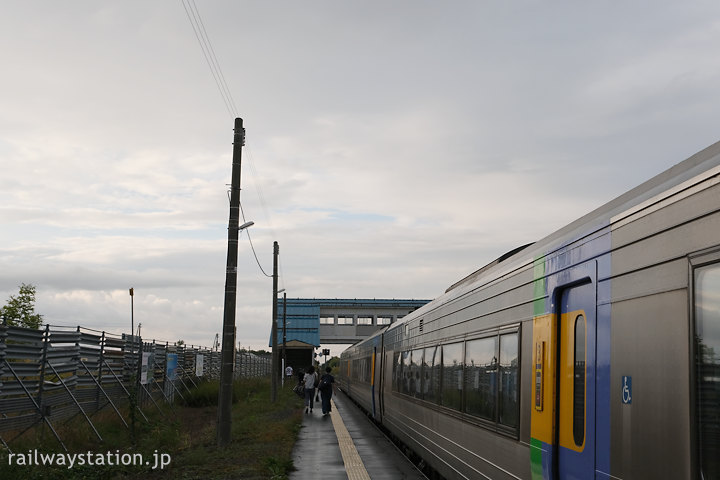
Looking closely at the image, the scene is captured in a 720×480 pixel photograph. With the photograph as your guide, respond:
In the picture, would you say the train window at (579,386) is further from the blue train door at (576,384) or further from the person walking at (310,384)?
the person walking at (310,384)

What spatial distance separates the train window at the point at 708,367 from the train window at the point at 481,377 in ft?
14.3

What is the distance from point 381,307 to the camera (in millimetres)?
77438

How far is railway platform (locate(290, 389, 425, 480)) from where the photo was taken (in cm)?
1305

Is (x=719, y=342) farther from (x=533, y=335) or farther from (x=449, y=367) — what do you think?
(x=449, y=367)

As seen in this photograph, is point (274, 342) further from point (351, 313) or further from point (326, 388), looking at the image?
point (351, 313)

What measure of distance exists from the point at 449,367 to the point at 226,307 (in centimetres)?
649

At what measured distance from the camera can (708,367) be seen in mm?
3848

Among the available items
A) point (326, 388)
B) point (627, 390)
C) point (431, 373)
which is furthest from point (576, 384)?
point (326, 388)

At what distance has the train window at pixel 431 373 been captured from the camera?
12.3 metres

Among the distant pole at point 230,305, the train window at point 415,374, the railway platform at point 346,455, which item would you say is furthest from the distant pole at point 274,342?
the train window at point 415,374

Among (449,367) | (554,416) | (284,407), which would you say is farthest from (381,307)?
(554,416)

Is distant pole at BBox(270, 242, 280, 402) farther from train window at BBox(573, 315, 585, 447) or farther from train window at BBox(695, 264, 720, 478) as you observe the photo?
train window at BBox(695, 264, 720, 478)

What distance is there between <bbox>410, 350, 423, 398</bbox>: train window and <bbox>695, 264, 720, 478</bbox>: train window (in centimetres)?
1045

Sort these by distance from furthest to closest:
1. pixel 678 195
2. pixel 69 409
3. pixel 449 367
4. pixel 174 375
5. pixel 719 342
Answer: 1. pixel 174 375
2. pixel 69 409
3. pixel 449 367
4. pixel 678 195
5. pixel 719 342
